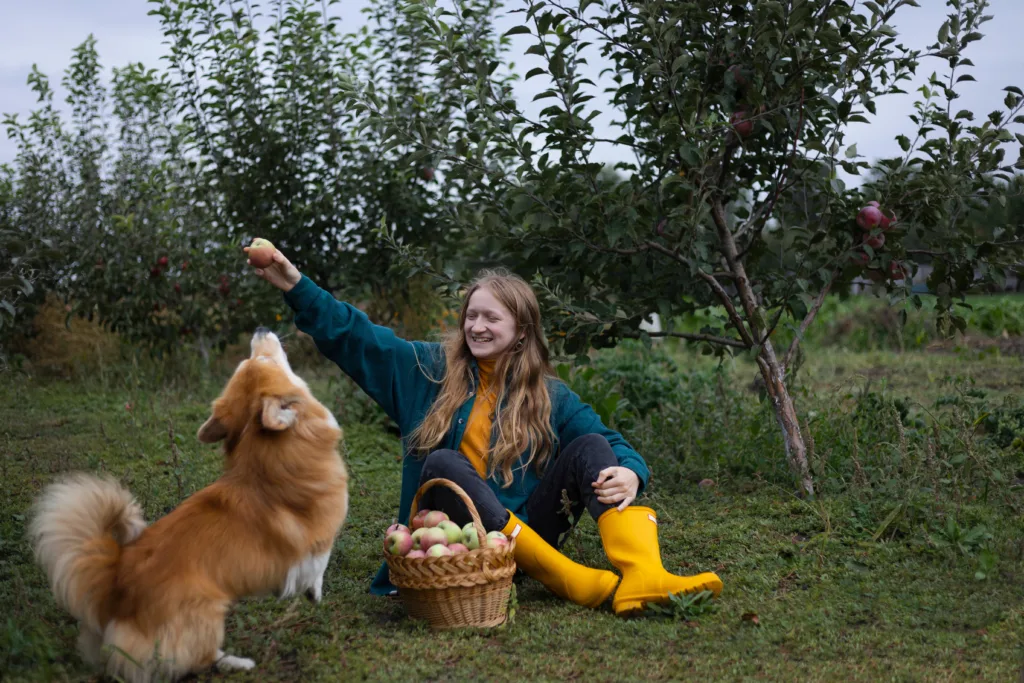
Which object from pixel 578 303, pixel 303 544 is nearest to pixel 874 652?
pixel 303 544

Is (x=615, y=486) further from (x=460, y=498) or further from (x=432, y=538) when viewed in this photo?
(x=432, y=538)

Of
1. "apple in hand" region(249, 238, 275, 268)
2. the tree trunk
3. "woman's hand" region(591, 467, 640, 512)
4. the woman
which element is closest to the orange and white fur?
"apple in hand" region(249, 238, 275, 268)

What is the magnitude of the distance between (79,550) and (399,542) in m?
0.99

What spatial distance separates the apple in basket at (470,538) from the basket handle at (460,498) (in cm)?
1

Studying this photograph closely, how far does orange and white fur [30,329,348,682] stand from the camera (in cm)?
242

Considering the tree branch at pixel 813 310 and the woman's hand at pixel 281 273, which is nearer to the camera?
the woman's hand at pixel 281 273

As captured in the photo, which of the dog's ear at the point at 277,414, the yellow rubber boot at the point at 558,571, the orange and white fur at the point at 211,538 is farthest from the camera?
the yellow rubber boot at the point at 558,571

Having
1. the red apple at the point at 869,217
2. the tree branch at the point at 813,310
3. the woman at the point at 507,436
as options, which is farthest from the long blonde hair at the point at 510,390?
the red apple at the point at 869,217

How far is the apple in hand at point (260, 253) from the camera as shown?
118 inches

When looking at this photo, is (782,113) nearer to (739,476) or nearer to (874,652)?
(739,476)

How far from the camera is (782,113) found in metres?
4.31

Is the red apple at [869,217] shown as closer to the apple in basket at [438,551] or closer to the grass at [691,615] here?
the grass at [691,615]

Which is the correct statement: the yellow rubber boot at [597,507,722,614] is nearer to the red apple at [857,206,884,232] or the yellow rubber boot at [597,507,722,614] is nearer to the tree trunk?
the tree trunk

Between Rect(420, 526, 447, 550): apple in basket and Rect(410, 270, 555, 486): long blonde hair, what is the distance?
0.47 metres
